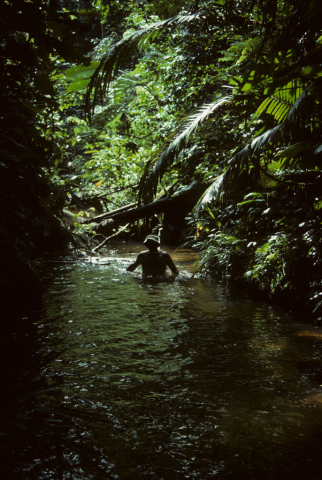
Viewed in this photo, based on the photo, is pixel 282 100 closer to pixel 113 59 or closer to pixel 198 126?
pixel 113 59

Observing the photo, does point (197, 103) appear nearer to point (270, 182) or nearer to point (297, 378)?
point (270, 182)

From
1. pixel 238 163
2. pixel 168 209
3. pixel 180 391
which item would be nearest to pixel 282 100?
pixel 238 163

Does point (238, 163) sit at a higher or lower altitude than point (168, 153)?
lower

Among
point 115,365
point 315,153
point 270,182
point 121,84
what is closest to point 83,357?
point 115,365

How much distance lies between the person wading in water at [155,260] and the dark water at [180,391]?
2213 mm

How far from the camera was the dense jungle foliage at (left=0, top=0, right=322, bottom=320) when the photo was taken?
9.31 ft

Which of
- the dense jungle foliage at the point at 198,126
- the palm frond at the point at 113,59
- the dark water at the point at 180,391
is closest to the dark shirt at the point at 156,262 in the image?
the dense jungle foliage at the point at 198,126

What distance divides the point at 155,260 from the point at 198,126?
110 inches

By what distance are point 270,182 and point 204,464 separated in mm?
4866

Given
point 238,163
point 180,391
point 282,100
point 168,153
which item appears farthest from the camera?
point 168,153

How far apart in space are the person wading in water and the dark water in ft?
7.26

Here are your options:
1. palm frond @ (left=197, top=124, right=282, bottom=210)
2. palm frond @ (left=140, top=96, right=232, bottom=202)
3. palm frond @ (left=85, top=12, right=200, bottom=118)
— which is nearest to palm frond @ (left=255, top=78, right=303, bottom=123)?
palm frond @ (left=197, top=124, right=282, bottom=210)

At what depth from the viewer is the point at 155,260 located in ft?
28.9

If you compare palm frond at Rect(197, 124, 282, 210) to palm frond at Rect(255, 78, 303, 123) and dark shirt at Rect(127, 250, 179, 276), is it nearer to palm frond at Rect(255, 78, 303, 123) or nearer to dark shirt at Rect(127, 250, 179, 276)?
palm frond at Rect(255, 78, 303, 123)
